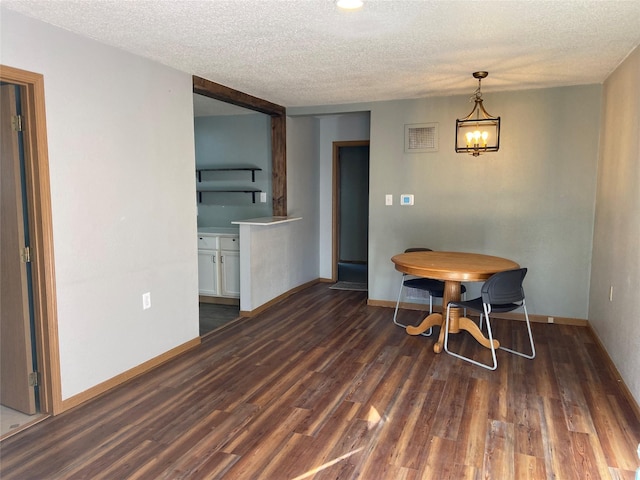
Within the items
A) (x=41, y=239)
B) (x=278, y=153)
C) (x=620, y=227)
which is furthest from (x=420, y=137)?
(x=41, y=239)

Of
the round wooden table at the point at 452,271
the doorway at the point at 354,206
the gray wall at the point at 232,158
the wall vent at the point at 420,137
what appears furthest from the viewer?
the doorway at the point at 354,206

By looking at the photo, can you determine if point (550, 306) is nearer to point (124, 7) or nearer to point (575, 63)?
point (575, 63)

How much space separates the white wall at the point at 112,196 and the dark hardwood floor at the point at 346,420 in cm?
36

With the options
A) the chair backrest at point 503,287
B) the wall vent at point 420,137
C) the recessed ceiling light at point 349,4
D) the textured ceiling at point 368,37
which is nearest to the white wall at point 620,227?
the textured ceiling at point 368,37

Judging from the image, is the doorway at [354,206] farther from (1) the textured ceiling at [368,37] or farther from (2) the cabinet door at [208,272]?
(1) the textured ceiling at [368,37]

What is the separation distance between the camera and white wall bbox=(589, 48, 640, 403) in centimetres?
290

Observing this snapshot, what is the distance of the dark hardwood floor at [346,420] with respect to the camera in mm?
2205

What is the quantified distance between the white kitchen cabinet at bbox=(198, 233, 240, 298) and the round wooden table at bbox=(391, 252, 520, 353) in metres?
1.98

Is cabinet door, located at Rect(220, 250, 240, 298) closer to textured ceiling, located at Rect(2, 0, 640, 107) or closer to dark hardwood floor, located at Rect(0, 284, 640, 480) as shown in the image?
dark hardwood floor, located at Rect(0, 284, 640, 480)

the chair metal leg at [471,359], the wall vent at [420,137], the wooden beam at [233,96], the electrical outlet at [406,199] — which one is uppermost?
the wooden beam at [233,96]

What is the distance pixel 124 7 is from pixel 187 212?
1.76 m

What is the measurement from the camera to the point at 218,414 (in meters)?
2.73

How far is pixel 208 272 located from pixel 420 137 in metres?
2.80

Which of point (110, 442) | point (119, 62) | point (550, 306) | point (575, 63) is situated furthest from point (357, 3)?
point (550, 306)
